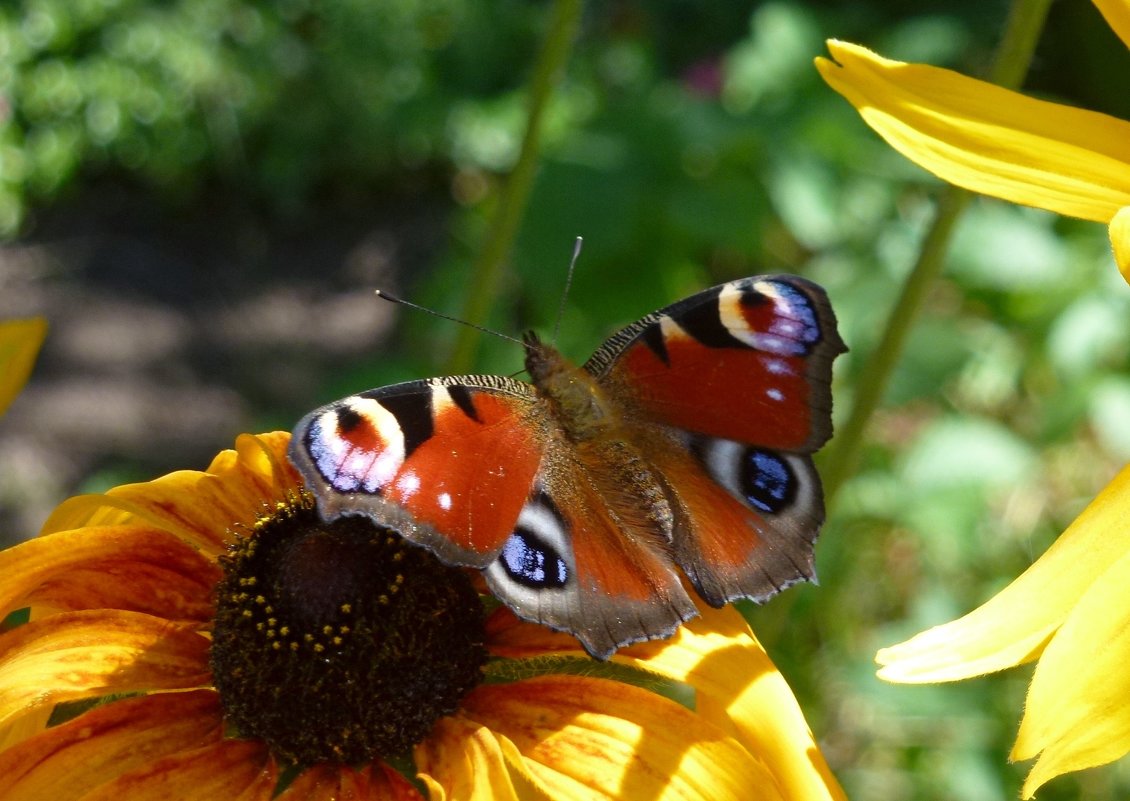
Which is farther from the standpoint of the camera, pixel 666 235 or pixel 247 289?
pixel 247 289

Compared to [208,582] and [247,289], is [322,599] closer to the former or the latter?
[208,582]

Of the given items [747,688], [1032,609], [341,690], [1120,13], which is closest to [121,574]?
[341,690]

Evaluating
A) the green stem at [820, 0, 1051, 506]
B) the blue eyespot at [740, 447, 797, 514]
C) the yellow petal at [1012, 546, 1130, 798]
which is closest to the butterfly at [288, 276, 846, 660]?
the blue eyespot at [740, 447, 797, 514]

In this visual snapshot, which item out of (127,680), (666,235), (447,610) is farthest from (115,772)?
(666,235)

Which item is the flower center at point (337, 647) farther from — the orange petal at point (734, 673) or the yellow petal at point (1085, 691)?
the yellow petal at point (1085, 691)

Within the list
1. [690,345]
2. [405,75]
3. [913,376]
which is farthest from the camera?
[405,75]

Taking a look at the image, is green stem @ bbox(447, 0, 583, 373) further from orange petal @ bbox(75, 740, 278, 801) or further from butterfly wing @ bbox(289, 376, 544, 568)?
orange petal @ bbox(75, 740, 278, 801)
